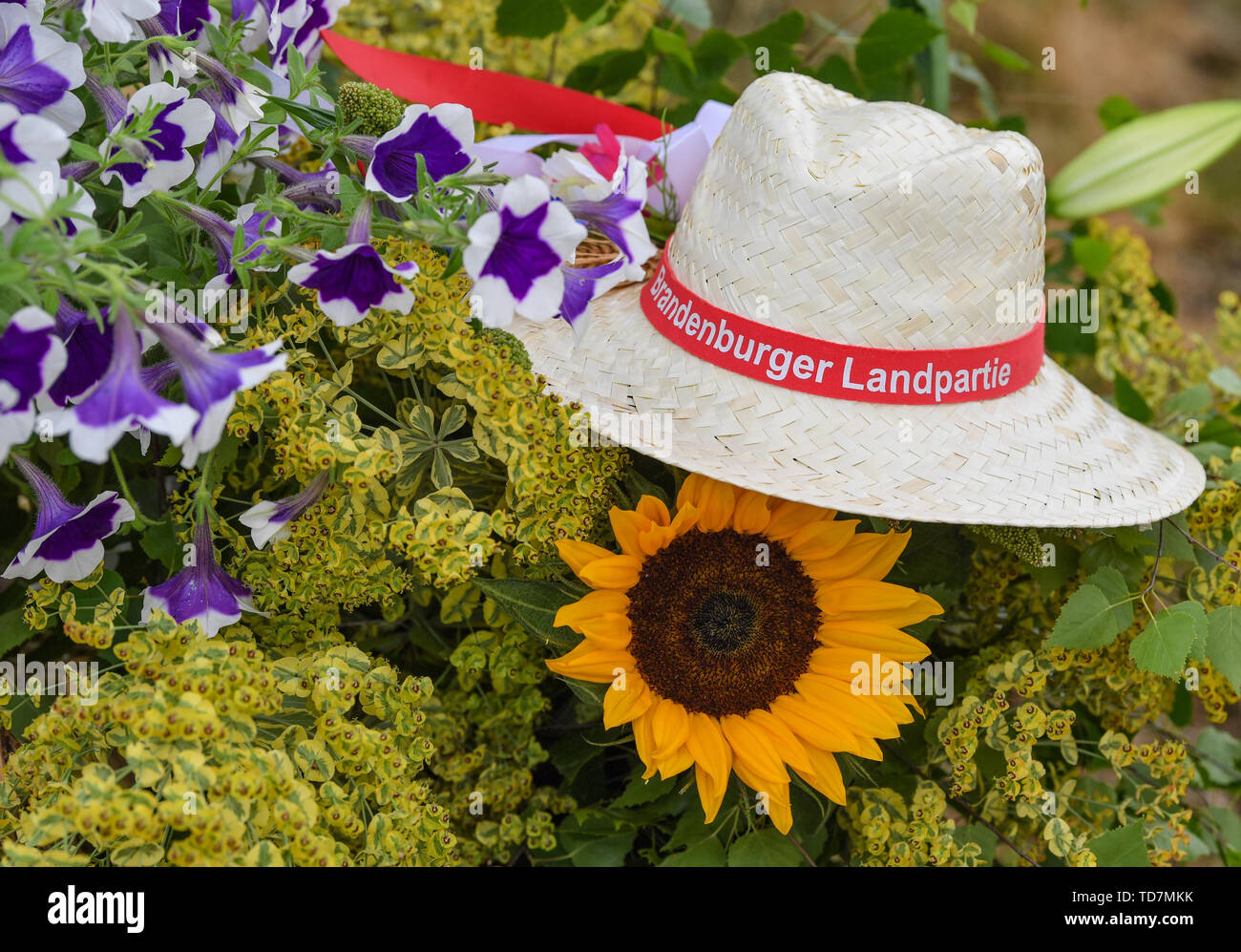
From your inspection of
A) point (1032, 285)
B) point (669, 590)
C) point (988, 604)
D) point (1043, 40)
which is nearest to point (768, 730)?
point (669, 590)

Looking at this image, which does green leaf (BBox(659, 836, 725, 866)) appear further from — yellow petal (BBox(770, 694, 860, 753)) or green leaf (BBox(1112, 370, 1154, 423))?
green leaf (BBox(1112, 370, 1154, 423))

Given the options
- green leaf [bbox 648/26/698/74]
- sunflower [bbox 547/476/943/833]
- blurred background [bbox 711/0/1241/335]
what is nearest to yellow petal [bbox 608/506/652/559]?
sunflower [bbox 547/476/943/833]

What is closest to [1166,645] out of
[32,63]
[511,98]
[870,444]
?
[870,444]

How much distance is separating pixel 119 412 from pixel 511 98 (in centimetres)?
63

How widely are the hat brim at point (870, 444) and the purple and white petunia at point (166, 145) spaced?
300 millimetres

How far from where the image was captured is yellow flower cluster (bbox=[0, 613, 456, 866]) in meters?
0.59

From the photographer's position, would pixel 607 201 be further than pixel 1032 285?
No

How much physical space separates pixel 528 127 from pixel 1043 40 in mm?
2036

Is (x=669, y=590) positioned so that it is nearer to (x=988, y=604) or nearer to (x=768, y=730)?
(x=768, y=730)

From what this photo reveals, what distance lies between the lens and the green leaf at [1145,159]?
107 centimetres

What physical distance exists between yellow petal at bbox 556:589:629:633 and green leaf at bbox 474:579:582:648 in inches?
0.5

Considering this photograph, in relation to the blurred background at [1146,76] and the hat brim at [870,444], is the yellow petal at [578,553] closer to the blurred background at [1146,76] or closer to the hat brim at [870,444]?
the hat brim at [870,444]
